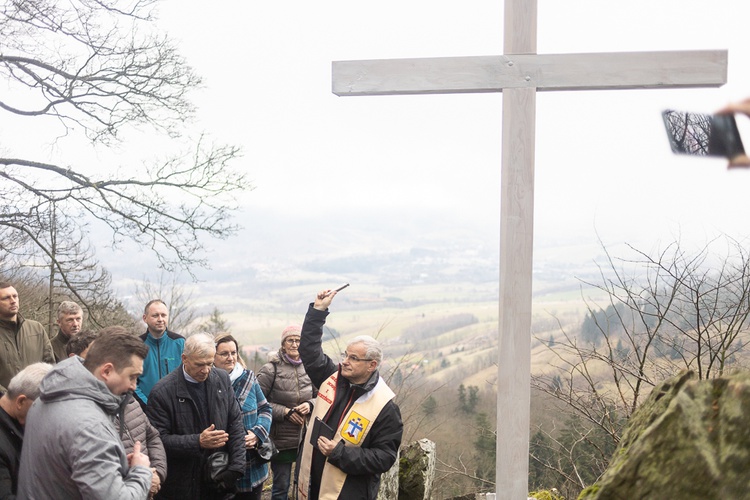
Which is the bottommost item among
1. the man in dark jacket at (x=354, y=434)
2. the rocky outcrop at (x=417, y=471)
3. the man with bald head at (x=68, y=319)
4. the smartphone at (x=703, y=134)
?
the rocky outcrop at (x=417, y=471)

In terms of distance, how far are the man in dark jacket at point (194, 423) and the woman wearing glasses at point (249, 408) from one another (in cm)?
37

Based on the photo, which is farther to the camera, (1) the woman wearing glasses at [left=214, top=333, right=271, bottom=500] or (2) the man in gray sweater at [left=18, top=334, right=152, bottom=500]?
(1) the woman wearing glasses at [left=214, top=333, right=271, bottom=500]

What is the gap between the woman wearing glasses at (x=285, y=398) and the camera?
4.82m

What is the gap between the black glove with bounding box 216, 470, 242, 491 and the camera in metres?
3.91

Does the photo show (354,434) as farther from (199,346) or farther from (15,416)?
(15,416)

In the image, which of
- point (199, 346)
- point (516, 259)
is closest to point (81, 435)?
point (199, 346)

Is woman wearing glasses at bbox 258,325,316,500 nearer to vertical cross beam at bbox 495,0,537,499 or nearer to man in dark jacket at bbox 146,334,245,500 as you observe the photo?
man in dark jacket at bbox 146,334,245,500

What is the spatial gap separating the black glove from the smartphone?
2763 mm

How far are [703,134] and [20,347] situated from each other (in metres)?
4.03

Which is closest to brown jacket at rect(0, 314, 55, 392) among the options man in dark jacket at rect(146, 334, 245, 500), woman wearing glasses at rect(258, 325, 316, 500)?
man in dark jacket at rect(146, 334, 245, 500)

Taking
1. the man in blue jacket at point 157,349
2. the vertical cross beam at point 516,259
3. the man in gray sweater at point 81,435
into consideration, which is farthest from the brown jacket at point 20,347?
the vertical cross beam at point 516,259

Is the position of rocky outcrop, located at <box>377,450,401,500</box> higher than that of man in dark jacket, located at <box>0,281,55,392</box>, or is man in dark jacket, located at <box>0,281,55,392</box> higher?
man in dark jacket, located at <box>0,281,55,392</box>

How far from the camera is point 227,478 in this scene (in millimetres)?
3936

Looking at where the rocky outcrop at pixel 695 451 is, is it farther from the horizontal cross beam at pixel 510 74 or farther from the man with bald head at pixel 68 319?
the man with bald head at pixel 68 319
